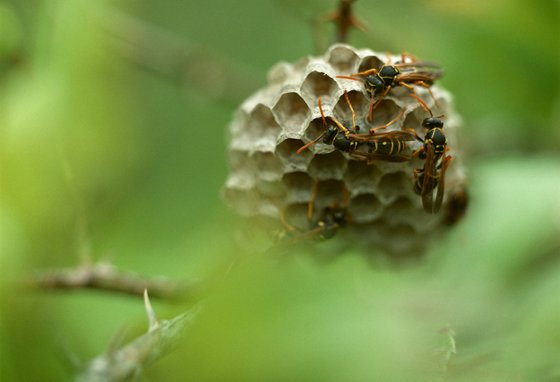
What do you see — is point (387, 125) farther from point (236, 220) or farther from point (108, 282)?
point (108, 282)

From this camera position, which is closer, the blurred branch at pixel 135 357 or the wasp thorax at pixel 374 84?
the blurred branch at pixel 135 357

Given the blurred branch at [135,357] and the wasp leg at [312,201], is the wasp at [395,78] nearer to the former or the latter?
the wasp leg at [312,201]

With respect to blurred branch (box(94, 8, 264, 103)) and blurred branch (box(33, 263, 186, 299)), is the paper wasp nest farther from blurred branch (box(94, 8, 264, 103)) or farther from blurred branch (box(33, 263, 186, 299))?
blurred branch (box(94, 8, 264, 103))

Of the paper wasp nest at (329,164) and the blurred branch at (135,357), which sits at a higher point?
the paper wasp nest at (329,164)

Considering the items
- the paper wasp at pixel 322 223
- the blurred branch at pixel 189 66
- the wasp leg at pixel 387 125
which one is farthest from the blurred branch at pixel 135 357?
the blurred branch at pixel 189 66

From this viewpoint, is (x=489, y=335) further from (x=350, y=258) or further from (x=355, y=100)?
(x=355, y=100)

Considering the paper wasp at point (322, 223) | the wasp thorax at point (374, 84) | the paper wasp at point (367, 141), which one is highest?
the wasp thorax at point (374, 84)

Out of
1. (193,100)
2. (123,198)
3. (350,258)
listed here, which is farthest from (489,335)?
(193,100)
